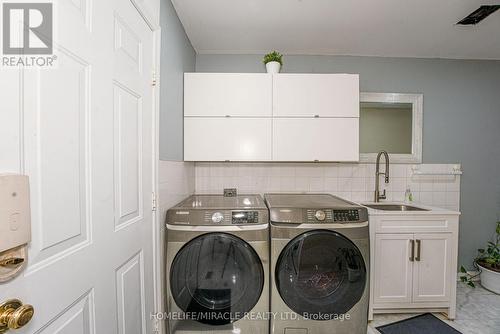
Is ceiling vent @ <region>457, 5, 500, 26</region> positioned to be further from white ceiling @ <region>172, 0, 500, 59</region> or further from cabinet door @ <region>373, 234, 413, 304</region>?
cabinet door @ <region>373, 234, 413, 304</region>

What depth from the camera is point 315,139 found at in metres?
2.05

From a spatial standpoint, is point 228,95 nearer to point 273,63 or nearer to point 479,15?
point 273,63

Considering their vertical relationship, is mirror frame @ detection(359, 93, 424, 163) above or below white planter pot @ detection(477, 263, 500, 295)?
above

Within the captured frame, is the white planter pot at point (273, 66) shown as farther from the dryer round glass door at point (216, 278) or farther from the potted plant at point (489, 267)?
the potted plant at point (489, 267)

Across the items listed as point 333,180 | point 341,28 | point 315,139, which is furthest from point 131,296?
point 341,28

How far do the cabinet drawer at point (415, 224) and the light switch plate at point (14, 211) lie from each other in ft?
6.95

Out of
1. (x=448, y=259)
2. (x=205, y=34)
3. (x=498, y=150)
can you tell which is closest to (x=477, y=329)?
(x=448, y=259)

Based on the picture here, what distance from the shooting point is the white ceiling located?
1.68 m

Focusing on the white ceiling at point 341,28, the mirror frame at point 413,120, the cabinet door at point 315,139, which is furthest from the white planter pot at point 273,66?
the mirror frame at point 413,120

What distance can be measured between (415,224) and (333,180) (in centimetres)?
81

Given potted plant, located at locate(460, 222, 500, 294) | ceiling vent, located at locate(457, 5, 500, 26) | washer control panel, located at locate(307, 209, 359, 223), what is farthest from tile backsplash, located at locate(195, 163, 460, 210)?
ceiling vent, located at locate(457, 5, 500, 26)

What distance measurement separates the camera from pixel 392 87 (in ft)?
8.04

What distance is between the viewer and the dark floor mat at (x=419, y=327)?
1793 mm

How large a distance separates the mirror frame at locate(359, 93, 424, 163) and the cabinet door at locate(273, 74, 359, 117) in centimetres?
54
